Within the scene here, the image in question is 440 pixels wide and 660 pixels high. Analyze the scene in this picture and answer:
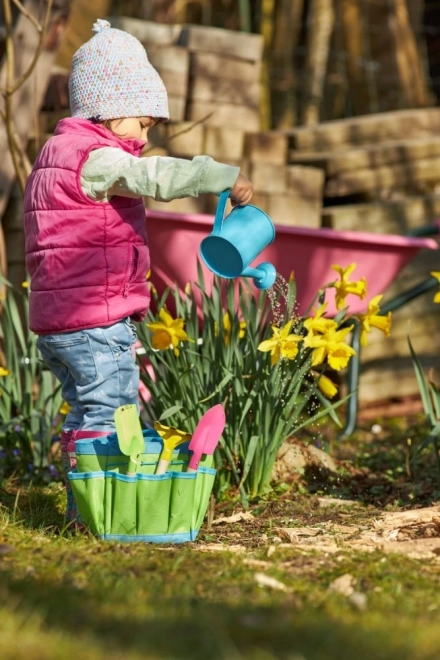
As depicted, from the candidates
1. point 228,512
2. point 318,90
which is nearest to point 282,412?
point 228,512

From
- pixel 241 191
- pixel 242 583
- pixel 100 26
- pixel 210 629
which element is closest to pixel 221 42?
pixel 100 26

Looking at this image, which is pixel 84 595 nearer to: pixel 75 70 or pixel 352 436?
pixel 75 70

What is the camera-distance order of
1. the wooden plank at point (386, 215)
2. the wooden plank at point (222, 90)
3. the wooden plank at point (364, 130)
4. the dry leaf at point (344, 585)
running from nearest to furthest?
the dry leaf at point (344, 585)
the wooden plank at point (222, 90)
the wooden plank at point (386, 215)
the wooden plank at point (364, 130)

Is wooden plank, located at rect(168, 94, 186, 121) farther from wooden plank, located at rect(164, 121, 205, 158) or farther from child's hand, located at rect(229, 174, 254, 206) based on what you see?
child's hand, located at rect(229, 174, 254, 206)

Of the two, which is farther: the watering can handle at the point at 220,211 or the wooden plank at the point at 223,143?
the wooden plank at the point at 223,143

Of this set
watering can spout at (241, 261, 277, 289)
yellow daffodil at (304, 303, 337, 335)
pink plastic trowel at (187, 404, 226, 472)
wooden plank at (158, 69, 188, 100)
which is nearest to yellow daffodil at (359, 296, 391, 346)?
yellow daffodil at (304, 303, 337, 335)

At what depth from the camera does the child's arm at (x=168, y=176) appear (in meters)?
2.23

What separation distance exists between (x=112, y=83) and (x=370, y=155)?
2225 mm

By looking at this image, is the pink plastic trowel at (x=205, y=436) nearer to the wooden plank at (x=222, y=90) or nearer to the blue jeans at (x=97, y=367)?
the blue jeans at (x=97, y=367)

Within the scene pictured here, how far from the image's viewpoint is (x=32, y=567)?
6.48 feet

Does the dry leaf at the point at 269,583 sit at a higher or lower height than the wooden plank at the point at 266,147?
lower


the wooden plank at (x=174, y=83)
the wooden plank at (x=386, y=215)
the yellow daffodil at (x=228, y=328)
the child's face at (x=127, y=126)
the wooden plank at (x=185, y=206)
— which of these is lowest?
the yellow daffodil at (x=228, y=328)

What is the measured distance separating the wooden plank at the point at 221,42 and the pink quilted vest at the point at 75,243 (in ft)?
6.25

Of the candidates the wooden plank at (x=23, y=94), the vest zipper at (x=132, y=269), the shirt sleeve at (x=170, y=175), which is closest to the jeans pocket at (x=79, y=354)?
the vest zipper at (x=132, y=269)
